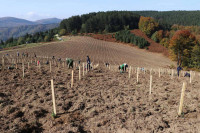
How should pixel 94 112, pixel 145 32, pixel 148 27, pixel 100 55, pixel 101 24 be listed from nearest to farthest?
pixel 94 112, pixel 100 55, pixel 148 27, pixel 145 32, pixel 101 24

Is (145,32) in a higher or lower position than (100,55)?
higher

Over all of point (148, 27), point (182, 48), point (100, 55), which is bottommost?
point (100, 55)

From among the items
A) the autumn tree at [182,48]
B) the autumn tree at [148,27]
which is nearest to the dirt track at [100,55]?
the autumn tree at [182,48]

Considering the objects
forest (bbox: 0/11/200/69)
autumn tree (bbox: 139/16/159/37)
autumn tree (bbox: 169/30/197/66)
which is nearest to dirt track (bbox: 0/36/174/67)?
autumn tree (bbox: 169/30/197/66)

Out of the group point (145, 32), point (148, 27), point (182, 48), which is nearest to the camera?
point (182, 48)

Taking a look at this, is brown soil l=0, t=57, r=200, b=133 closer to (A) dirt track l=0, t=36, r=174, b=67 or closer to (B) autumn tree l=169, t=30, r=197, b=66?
(A) dirt track l=0, t=36, r=174, b=67

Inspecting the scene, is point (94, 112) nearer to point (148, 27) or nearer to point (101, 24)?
point (148, 27)

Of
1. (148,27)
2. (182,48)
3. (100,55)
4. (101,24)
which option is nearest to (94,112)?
(182,48)

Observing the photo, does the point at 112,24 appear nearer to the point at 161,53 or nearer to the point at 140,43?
the point at 140,43

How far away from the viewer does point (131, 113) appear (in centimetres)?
751

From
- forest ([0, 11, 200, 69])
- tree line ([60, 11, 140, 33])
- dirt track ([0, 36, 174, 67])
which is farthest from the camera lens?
tree line ([60, 11, 140, 33])

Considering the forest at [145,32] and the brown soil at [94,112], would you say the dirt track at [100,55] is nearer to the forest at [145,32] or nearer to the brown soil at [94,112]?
the forest at [145,32]

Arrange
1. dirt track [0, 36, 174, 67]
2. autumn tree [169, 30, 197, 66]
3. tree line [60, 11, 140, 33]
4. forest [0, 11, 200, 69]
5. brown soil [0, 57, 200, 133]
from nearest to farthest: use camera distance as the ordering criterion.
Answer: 1. brown soil [0, 57, 200, 133]
2. autumn tree [169, 30, 197, 66]
3. forest [0, 11, 200, 69]
4. dirt track [0, 36, 174, 67]
5. tree line [60, 11, 140, 33]

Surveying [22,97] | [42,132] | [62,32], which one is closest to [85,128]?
[42,132]
